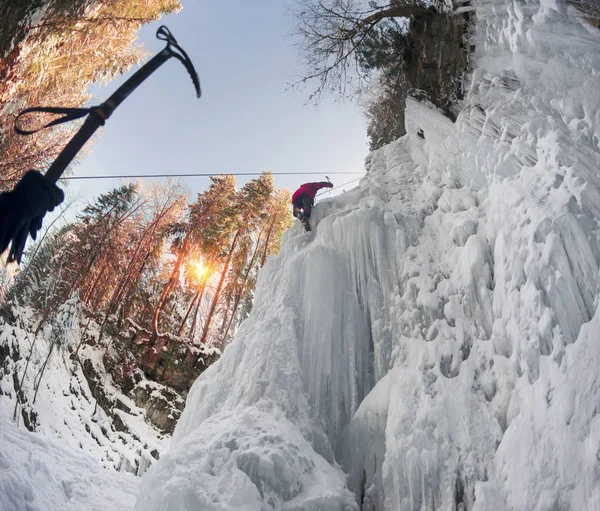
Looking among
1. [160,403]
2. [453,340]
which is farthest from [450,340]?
[160,403]

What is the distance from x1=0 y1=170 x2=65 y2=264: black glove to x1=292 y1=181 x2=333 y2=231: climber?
4619mm

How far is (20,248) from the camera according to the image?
1749 millimetres

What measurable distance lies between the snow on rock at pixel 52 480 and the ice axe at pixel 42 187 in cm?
466

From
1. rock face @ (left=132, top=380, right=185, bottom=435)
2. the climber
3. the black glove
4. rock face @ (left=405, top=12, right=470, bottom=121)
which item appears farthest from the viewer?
rock face @ (left=132, top=380, right=185, bottom=435)

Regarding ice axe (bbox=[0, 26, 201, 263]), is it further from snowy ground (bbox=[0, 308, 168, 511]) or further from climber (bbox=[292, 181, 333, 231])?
snowy ground (bbox=[0, 308, 168, 511])

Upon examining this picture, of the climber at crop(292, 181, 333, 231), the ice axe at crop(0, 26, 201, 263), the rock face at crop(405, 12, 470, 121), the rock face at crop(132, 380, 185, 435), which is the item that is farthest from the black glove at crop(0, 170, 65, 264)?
the rock face at crop(132, 380, 185, 435)

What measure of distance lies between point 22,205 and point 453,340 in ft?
11.3

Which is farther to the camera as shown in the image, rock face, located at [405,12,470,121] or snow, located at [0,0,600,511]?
rock face, located at [405,12,470,121]

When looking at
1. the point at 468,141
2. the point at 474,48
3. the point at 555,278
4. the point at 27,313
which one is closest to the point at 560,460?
the point at 555,278

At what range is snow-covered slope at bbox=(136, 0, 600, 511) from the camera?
249 cm

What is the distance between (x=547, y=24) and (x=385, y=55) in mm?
4243

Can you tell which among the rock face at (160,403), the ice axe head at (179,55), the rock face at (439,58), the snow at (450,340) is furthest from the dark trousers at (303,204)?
the rock face at (160,403)

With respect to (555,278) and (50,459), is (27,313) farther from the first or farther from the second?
(555,278)

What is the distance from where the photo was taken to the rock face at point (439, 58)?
5219 millimetres
